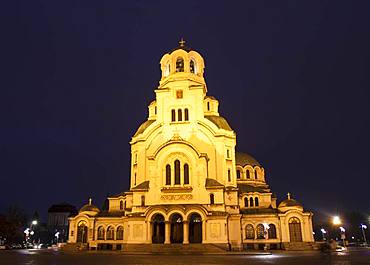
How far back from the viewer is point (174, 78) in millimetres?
48344

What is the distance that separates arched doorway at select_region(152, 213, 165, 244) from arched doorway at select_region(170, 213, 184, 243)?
127 cm

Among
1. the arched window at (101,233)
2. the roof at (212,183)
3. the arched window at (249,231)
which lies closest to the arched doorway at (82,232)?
the arched window at (101,233)

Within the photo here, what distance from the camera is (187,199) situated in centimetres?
4059

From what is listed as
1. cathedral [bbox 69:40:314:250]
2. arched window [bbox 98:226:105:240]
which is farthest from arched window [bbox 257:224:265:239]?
arched window [bbox 98:226:105:240]

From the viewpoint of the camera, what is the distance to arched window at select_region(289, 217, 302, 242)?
1634 inches

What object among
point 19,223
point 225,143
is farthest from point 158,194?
point 19,223

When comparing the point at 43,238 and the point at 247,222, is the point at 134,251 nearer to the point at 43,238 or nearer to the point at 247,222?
the point at 247,222

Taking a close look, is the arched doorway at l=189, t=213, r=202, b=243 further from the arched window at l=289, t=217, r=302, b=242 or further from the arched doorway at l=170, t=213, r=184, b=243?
the arched window at l=289, t=217, r=302, b=242

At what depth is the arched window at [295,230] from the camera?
136 ft

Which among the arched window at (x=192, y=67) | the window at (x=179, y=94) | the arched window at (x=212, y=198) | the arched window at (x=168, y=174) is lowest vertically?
the arched window at (x=212, y=198)

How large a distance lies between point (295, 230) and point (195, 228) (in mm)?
11660

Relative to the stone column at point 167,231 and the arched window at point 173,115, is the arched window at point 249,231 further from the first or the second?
the arched window at point 173,115

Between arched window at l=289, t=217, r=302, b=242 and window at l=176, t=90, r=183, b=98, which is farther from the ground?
window at l=176, t=90, r=183, b=98

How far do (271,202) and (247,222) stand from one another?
9.87 metres
